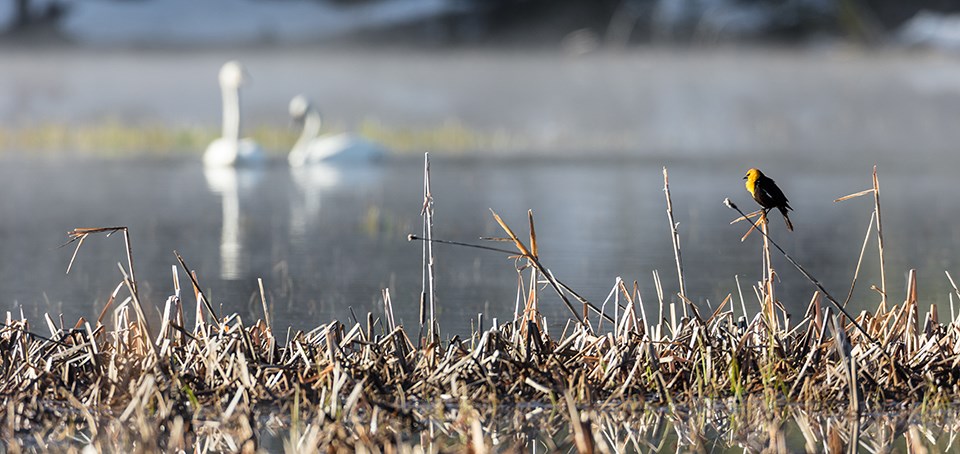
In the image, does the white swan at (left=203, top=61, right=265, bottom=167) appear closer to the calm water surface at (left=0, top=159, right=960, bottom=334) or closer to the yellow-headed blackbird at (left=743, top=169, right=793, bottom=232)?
the calm water surface at (left=0, top=159, right=960, bottom=334)

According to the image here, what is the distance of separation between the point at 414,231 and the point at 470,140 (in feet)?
44.9

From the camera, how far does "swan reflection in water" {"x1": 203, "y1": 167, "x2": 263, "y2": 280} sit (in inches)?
295

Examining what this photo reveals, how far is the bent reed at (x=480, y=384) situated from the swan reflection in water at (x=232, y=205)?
272 centimetres

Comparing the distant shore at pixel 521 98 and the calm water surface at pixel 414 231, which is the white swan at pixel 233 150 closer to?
the calm water surface at pixel 414 231

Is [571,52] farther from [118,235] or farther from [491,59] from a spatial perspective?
[118,235]

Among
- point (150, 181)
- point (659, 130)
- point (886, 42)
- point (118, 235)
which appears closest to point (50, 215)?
point (118, 235)

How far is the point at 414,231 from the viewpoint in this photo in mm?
9406

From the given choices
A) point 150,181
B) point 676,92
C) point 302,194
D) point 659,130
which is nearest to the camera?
point 302,194

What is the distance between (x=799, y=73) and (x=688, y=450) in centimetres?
4389

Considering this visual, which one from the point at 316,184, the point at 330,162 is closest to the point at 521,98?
the point at 330,162

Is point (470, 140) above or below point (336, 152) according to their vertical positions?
below

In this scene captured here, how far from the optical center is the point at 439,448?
3400 mm

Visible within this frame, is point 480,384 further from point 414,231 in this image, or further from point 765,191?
point 414,231

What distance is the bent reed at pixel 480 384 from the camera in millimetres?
3793
